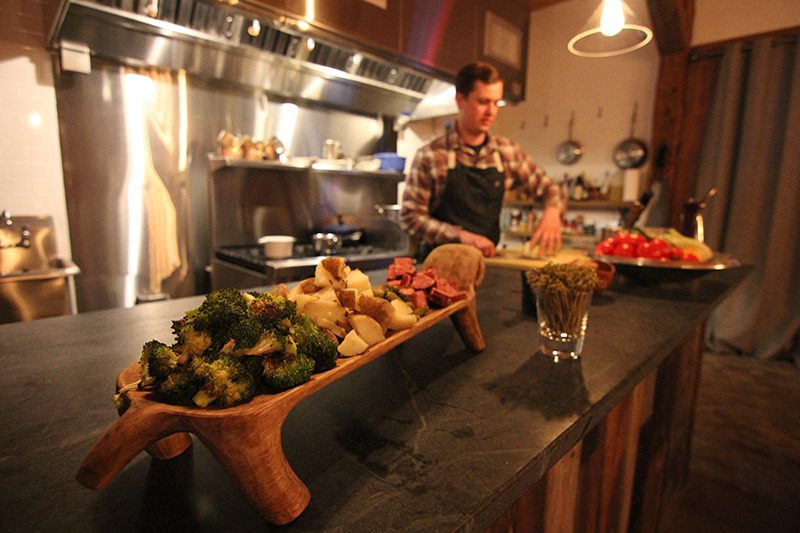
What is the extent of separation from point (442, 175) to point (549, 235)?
0.68 meters

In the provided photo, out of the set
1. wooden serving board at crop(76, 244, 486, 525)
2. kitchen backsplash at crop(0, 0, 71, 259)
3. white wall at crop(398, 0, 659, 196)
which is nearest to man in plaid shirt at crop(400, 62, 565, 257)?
wooden serving board at crop(76, 244, 486, 525)

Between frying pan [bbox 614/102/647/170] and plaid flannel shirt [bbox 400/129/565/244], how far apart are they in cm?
246

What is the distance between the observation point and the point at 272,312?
1.73 ft

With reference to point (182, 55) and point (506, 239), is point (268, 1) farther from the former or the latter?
point (506, 239)

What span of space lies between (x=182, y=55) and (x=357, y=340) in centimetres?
312

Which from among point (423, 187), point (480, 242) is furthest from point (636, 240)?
point (423, 187)

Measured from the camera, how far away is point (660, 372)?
1.47m

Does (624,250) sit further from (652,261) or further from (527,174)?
(527,174)

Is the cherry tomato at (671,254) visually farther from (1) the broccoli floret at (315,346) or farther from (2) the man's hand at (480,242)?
(1) the broccoli floret at (315,346)

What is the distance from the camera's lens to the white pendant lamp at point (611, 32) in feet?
5.92

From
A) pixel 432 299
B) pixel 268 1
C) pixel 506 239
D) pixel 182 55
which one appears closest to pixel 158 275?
pixel 182 55

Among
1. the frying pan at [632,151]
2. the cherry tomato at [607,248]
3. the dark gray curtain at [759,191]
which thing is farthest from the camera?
the frying pan at [632,151]

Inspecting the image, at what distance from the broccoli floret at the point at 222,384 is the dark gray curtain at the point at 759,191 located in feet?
14.9

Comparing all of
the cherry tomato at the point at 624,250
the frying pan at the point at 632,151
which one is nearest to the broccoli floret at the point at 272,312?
the cherry tomato at the point at 624,250
